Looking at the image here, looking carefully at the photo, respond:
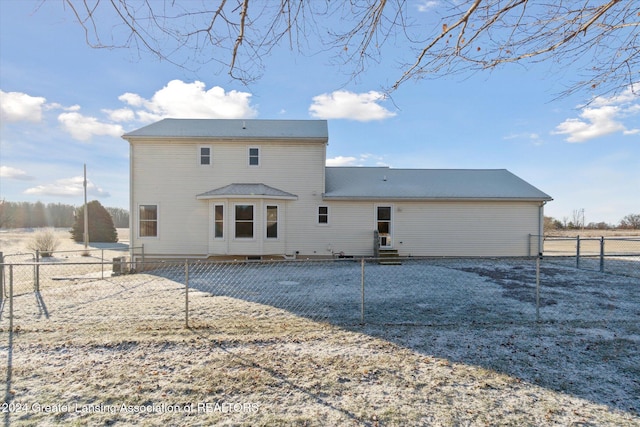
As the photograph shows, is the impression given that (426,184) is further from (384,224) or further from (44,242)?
(44,242)

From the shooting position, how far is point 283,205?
14.9 metres

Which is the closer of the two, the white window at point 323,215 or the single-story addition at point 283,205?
the single-story addition at point 283,205

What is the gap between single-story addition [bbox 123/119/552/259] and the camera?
1455 cm

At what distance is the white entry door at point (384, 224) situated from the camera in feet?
51.2

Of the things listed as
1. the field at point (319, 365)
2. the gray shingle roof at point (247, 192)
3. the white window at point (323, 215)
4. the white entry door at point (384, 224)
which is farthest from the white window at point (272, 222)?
the field at point (319, 365)

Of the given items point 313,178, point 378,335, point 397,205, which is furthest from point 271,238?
point 378,335

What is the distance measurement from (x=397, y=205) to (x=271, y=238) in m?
6.22

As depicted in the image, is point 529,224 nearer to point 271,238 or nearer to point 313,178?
point 313,178

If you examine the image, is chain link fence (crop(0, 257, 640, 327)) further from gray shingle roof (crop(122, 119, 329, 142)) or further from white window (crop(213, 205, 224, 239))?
gray shingle roof (crop(122, 119, 329, 142))

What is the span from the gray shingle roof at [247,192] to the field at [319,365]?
23.1 feet

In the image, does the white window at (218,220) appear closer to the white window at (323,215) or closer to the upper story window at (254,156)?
the upper story window at (254,156)

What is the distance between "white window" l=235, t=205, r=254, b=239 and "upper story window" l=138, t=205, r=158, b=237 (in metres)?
3.84

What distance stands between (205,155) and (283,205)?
4307mm

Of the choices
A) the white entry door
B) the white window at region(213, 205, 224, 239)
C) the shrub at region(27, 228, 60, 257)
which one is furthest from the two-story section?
the shrub at region(27, 228, 60, 257)
